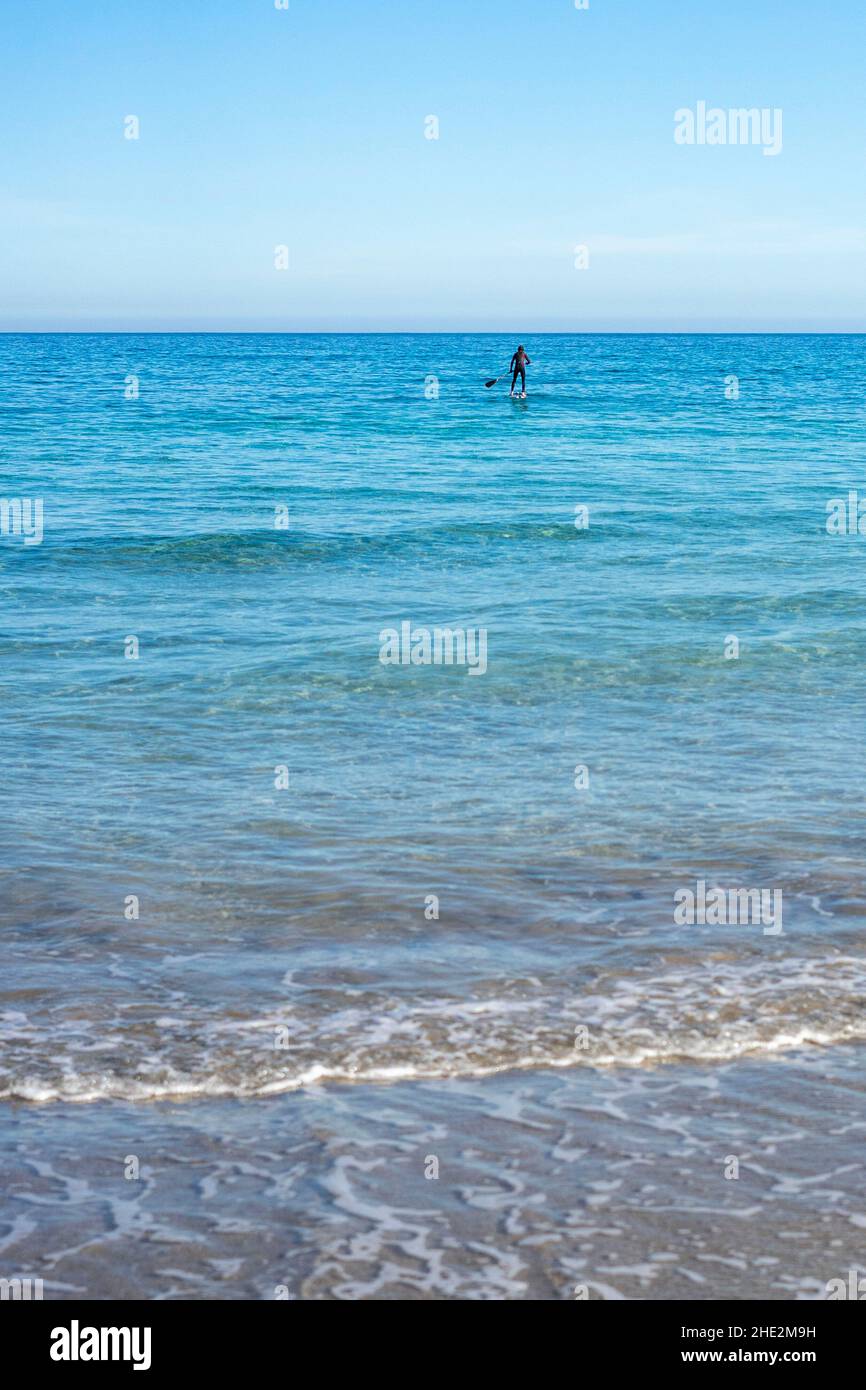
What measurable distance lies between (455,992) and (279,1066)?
1011 mm

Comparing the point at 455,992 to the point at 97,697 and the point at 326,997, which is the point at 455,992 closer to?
the point at 326,997

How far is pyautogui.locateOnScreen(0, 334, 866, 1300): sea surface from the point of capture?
4.39 metres

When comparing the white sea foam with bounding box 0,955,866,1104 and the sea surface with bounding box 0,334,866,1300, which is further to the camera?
the white sea foam with bounding box 0,955,866,1104

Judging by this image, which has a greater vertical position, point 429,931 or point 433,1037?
point 429,931

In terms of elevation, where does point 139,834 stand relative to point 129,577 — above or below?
below

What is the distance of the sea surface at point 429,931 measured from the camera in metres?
4.39

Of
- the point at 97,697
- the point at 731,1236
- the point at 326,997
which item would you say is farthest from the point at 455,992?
the point at 97,697

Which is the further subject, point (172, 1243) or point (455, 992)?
point (455, 992)

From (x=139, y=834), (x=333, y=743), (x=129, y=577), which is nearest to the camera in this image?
(x=139, y=834)

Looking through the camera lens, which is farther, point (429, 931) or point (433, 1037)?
point (429, 931)

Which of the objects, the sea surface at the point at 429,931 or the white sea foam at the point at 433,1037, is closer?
the sea surface at the point at 429,931

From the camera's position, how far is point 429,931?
22.3 ft

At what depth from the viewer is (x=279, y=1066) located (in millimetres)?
5465
